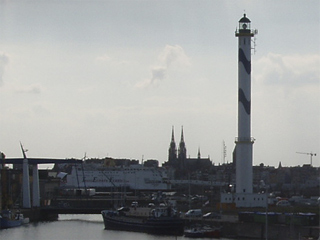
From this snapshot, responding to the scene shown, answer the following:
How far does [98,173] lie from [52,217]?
157 ft

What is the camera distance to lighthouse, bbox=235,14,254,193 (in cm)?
6312

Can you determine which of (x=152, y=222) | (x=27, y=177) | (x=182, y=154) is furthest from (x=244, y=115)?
(x=182, y=154)

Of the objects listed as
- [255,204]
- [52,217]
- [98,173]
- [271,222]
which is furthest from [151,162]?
[271,222]

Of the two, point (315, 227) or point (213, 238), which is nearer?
point (315, 227)

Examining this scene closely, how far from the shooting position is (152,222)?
58.8 m

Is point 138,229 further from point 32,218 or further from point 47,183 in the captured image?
point 47,183

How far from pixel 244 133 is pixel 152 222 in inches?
397

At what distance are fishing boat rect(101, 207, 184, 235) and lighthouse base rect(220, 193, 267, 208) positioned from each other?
5557mm

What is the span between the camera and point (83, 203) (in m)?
88.5

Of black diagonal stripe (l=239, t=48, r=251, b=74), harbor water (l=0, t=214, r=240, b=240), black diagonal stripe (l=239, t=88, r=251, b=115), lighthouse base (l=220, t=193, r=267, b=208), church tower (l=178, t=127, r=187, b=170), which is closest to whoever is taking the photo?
harbor water (l=0, t=214, r=240, b=240)

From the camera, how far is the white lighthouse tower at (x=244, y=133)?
6312 centimetres

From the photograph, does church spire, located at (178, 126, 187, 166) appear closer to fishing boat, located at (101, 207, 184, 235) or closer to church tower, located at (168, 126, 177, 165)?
church tower, located at (168, 126, 177, 165)

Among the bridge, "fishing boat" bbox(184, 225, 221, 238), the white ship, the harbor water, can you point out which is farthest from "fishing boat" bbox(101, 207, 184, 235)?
the white ship

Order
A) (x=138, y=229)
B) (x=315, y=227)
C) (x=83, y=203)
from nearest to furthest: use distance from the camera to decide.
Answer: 1. (x=315, y=227)
2. (x=138, y=229)
3. (x=83, y=203)
